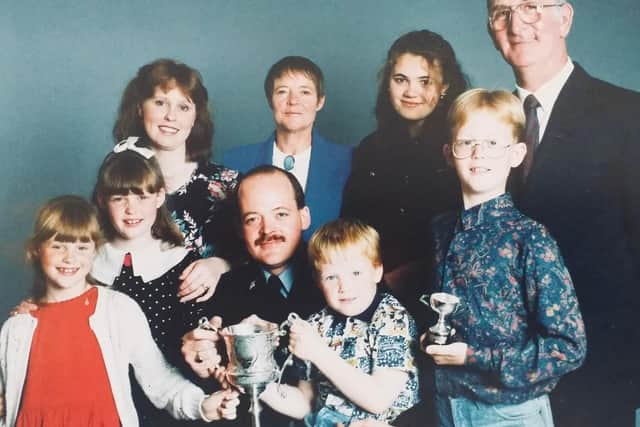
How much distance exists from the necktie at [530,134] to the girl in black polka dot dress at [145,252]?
1284 millimetres

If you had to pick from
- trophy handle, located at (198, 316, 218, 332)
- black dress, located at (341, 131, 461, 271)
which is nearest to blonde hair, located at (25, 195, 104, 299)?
trophy handle, located at (198, 316, 218, 332)

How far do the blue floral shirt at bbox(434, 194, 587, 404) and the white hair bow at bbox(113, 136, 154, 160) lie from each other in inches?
47.8

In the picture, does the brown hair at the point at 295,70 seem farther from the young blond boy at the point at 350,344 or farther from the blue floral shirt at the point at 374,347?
the blue floral shirt at the point at 374,347

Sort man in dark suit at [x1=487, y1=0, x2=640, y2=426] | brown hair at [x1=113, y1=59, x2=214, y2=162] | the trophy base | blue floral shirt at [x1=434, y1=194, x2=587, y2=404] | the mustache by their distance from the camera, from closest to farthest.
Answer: blue floral shirt at [x1=434, y1=194, x2=587, y2=404], the trophy base, man in dark suit at [x1=487, y1=0, x2=640, y2=426], the mustache, brown hair at [x1=113, y1=59, x2=214, y2=162]

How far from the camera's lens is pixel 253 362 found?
247cm

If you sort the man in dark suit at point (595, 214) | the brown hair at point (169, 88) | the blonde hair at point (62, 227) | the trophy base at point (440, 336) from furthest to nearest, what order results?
1. the brown hair at point (169, 88)
2. the blonde hair at point (62, 227)
3. the man in dark suit at point (595, 214)
4. the trophy base at point (440, 336)

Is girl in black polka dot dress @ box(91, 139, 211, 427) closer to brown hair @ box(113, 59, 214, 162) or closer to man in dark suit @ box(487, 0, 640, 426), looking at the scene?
brown hair @ box(113, 59, 214, 162)

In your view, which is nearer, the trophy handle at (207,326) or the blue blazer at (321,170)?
the trophy handle at (207,326)

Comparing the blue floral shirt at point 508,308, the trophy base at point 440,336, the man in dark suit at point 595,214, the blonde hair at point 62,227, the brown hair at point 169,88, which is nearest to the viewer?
the blue floral shirt at point 508,308

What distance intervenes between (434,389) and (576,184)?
0.87m

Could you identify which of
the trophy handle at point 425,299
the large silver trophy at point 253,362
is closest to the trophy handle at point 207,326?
the large silver trophy at point 253,362

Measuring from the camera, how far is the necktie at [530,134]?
8.39 feet

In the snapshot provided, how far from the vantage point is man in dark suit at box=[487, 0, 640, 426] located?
2.53 meters

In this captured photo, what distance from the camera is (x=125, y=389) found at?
2.74 meters
